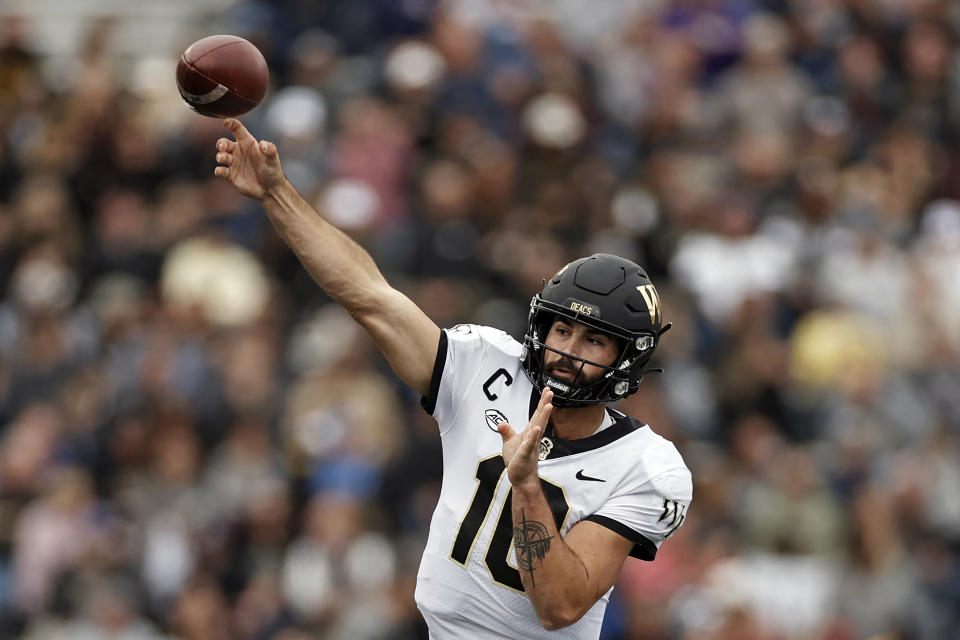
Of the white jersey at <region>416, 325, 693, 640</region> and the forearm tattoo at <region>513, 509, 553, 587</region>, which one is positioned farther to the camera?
the white jersey at <region>416, 325, 693, 640</region>

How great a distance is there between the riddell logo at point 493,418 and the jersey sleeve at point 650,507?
429 mm

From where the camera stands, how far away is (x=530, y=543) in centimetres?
467

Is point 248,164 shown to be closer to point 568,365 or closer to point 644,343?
point 568,365

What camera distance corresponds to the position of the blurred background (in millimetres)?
9766

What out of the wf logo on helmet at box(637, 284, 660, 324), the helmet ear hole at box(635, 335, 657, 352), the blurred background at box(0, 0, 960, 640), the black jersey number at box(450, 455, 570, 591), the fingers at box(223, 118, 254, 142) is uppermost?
the blurred background at box(0, 0, 960, 640)

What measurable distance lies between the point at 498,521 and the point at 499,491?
0.10 m

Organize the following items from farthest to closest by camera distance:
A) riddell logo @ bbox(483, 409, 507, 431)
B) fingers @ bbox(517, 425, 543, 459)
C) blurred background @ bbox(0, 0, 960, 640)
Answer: blurred background @ bbox(0, 0, 960, 640), riddell logo @ bbox(483, 409, 507, 431), fingers @ bbox(517, 425, 543, 459)

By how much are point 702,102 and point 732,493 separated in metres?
4.36

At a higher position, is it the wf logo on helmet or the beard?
the wf logo on helmet

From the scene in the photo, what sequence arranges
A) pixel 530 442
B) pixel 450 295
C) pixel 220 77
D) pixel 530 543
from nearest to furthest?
pixel 530 442 → pixel 530 543 → pixel 220 77 → pixel 450 295

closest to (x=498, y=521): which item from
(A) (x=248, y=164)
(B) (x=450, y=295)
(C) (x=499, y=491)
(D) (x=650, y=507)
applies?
(C) (x=499, y=491)

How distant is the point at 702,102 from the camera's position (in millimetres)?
13344

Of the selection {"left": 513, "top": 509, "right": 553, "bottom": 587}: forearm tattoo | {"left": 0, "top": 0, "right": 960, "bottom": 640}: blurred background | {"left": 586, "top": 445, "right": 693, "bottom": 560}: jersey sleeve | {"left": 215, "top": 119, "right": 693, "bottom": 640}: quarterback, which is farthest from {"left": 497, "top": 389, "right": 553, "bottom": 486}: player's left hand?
{"left": 0, "top": 0, "right": 960, "bottom": 640}: blurred background

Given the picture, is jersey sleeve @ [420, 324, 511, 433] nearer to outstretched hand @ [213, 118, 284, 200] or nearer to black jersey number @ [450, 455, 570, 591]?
black jersey number @ [450, 455, 570, 591]
